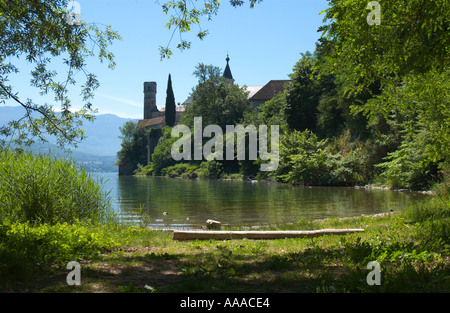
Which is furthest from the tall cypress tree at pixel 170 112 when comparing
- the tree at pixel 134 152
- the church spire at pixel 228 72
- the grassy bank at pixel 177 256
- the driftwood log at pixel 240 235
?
the driftwood log at pixel 240 235

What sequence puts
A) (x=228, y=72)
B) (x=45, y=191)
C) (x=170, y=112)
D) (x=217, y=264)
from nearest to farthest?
(x=217, y=264) → (x=45, y=191) → (x=170, y=112) → (x=228, y=72)

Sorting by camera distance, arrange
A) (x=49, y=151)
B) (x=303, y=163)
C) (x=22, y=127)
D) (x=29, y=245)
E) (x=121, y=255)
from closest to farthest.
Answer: (x=29, y=245) → (x=121, y=255) → (x=22, y=127) → (x=49, y=151) → (x=303, y=163)

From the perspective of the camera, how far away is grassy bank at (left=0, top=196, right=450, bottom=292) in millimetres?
4734

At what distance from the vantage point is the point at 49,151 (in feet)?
36.1

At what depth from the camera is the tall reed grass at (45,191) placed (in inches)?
375

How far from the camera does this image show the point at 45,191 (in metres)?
9.76

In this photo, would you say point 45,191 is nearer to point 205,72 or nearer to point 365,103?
point 365,103

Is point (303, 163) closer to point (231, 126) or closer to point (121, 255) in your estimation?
point (231, 126)

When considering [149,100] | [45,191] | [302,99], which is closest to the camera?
[45,191]

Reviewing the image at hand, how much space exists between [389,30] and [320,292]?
7.35 m

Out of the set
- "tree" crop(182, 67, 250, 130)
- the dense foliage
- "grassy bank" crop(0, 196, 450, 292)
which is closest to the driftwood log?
"grassy bank" crop(0, 196, 450, 292)

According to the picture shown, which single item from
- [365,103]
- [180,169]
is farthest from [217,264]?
[180,169]

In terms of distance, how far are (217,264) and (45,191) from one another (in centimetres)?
551

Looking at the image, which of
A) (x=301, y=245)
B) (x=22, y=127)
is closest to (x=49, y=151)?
(x=22, y=127)
